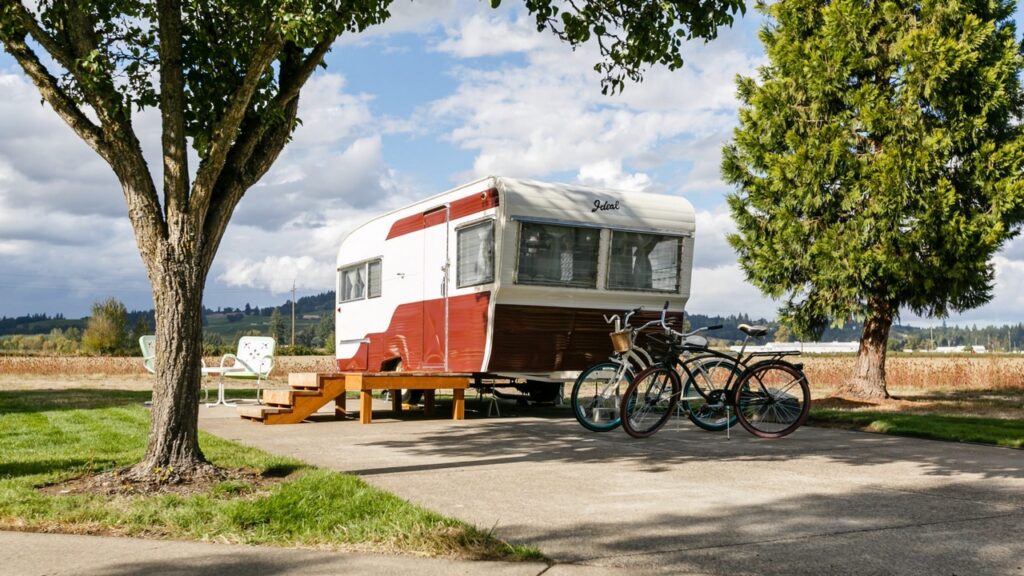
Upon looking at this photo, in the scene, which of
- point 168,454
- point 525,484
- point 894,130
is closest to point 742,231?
→ point 894,130

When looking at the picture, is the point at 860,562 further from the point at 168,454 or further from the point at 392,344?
the point at 392,344

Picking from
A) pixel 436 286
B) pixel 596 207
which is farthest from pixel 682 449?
pixel 436 286

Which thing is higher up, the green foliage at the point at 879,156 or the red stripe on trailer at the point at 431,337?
the green foliage at the point at 879,156

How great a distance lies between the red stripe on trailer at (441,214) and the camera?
10867 mm

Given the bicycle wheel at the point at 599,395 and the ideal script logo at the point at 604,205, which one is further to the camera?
the ideal script logo at the point at 604,205

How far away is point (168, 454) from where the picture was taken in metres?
6.26

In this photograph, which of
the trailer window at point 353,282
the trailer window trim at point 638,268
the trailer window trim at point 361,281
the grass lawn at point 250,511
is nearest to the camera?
the grass lawn at point 250,511

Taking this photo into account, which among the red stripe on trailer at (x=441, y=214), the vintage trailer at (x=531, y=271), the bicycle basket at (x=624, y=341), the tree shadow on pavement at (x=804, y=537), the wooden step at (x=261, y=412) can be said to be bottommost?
the tree shadow on pavement at (x=804, y=537)

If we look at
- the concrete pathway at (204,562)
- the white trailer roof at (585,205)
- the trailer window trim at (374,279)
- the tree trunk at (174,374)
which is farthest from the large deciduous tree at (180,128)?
the trailer window trim at (374,279)

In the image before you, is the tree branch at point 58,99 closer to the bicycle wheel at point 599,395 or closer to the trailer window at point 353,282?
the bicycle wheel at point 599,395

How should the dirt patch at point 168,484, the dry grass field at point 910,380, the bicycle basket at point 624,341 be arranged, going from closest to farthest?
the dirt patch at point 168,484, the bicycle basket at point 624,341, the dry grass field at point 910,380

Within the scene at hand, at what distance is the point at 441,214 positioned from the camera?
11.9 meters

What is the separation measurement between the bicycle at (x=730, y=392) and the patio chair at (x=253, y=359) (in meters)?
7.57

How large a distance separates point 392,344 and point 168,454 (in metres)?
6.98
